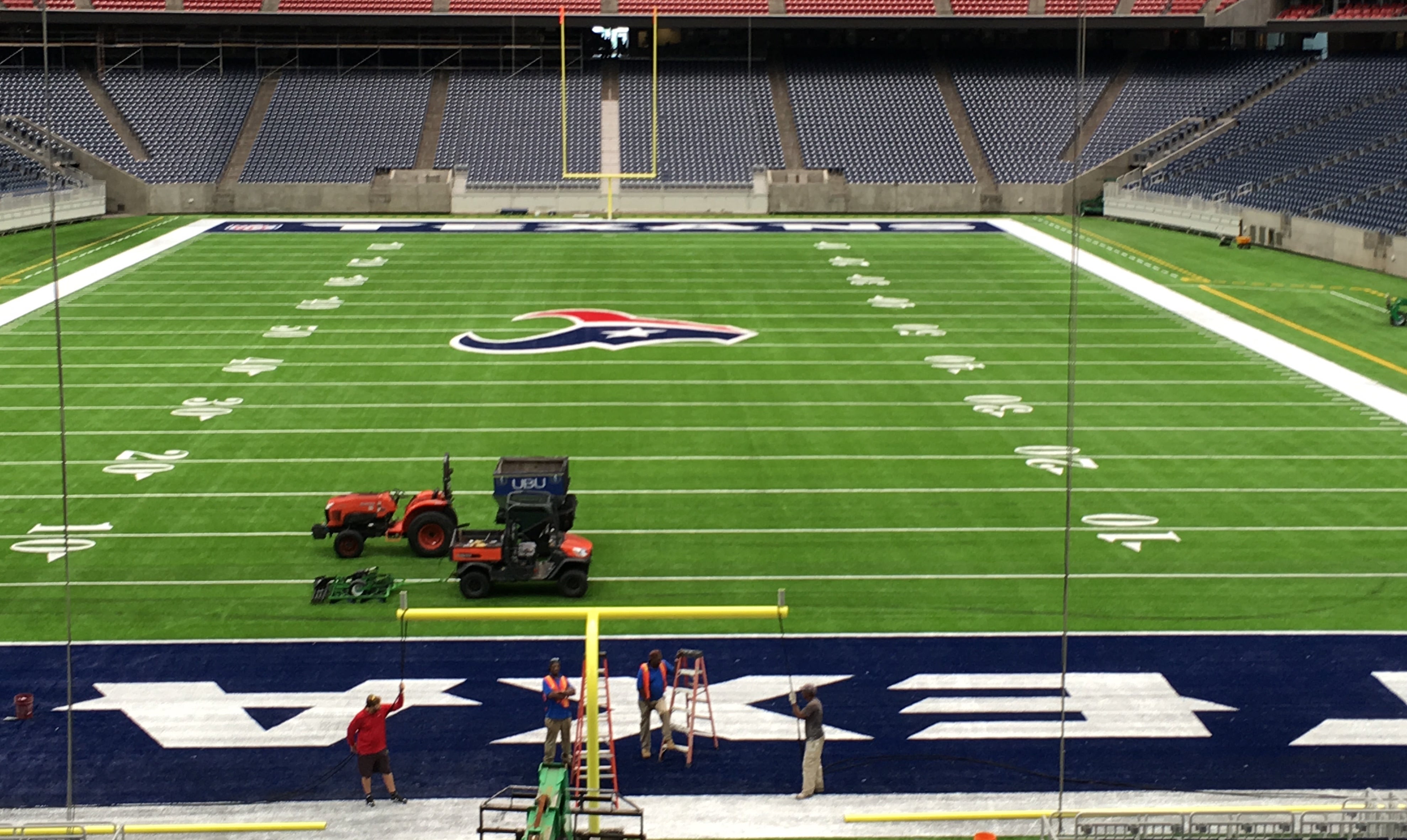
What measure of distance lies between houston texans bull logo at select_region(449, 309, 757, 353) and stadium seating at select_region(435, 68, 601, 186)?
809 inches

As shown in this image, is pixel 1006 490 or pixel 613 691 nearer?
pixel 613 691

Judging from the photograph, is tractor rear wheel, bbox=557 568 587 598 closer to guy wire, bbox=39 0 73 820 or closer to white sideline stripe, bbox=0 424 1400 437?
guy wire, bbox=39 0 73 820

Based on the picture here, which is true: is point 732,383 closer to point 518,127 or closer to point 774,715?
point 774,715

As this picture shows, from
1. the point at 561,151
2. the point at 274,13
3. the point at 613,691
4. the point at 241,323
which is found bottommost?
the point at 613,691

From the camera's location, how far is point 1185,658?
1435cm

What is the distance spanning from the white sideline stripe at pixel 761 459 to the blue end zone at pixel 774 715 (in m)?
6.30

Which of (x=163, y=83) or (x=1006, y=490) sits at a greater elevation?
(x=163, y=83)

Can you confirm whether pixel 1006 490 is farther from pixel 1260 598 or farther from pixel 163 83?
pixel 163 83

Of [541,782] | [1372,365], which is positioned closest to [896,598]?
[541,782]

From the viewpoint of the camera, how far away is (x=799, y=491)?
64.3 ft

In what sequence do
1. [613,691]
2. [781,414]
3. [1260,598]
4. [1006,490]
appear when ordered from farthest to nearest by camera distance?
[781,414] → [1006,490] → [1260,598] → [613,691]

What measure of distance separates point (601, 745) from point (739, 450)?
30.5 ft

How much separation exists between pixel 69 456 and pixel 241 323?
374 inches

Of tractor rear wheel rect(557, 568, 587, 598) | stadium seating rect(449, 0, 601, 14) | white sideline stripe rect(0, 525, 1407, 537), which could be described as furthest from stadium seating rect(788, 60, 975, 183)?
tractor rear wheel rect(557, 568, 587, 598)
